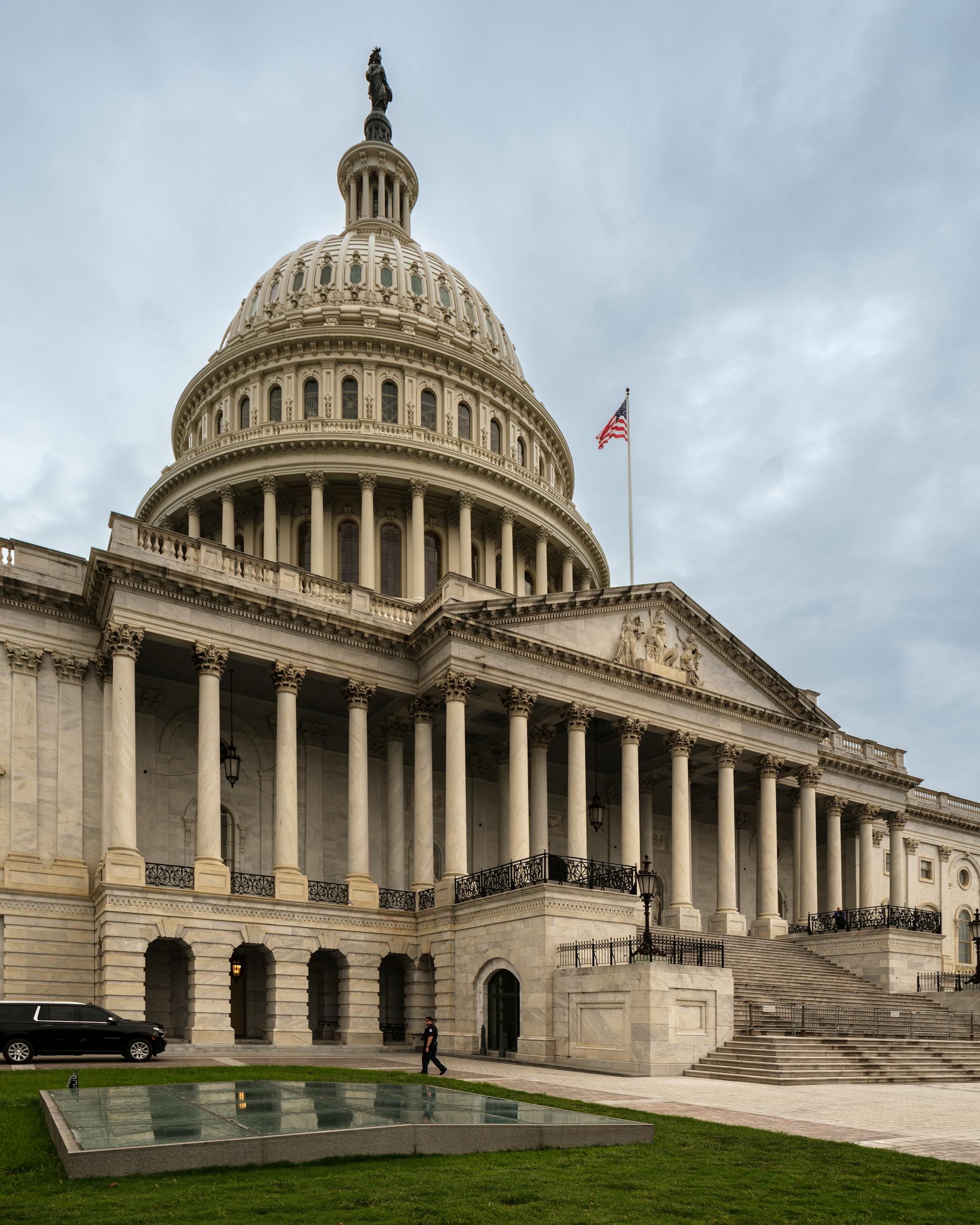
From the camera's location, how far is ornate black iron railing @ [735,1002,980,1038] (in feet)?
105

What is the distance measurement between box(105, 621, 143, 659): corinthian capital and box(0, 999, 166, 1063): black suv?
1183 centimetres

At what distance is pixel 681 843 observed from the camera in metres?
44.6

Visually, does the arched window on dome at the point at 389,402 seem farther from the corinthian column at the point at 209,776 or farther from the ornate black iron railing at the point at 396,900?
the ornate black iron railing at the point at 396,900

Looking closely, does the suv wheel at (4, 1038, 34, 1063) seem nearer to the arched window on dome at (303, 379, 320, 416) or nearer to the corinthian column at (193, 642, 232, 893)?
the corinthian column at (193, 642, 232, 893)

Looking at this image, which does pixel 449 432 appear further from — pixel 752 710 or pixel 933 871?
pixel 933 871

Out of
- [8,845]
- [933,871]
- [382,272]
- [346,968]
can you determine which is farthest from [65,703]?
[933,871]

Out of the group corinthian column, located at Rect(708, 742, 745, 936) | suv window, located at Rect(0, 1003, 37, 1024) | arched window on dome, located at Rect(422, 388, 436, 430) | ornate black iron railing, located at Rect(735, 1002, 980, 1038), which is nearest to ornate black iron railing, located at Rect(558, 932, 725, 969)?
ornate black iron railing, located at Rect(735, 1002, 980, 1038)

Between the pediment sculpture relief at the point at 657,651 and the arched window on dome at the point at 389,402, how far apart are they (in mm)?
23130

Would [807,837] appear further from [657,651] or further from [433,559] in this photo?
[433,559]

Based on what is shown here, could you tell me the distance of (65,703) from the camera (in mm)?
37406

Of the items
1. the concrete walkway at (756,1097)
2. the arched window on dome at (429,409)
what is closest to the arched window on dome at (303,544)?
the arched window on dome at (429,409)

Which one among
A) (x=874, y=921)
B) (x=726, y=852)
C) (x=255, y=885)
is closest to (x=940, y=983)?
(x=874, y=921)

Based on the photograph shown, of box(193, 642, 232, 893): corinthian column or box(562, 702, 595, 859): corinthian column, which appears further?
box(562, 702, 595, 859): corinthian column

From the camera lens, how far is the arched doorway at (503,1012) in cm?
3372
